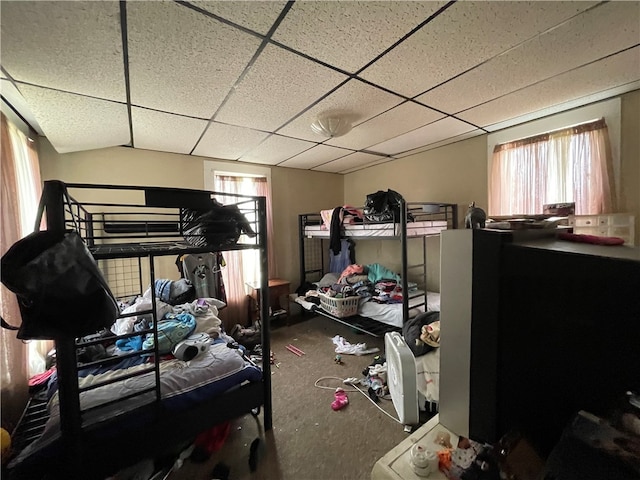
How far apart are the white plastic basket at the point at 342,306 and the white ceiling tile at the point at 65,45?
8.56 feet

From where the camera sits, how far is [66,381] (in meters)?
1.14

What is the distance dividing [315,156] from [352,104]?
1490mm

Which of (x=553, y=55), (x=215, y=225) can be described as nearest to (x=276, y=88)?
(x=215, y=225)

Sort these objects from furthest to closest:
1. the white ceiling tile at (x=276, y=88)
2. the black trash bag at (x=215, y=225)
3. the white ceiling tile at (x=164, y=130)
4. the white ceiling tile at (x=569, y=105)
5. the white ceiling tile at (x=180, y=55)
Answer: the white ceiling tile at (x=164, y=130) → the white ceiling tile at (x=569, y=105) → the black trash bag at (x=215, y=225) → the white ceiling tile at (x=276, y=88) → the white ceiling tile at (x=180, y=55)

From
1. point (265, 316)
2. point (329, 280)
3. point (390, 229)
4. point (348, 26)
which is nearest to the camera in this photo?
point (348, 26)

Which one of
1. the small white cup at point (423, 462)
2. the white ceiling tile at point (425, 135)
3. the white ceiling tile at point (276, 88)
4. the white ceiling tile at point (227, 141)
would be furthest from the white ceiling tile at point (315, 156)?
the small white cup at point (423, 462)

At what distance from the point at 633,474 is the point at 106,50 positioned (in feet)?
7.47

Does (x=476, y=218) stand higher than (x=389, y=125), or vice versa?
(x=389, y=125)

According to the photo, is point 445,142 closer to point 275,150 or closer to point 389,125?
point 389,125

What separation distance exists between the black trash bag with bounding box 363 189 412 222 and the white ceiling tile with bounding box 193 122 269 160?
1.32m

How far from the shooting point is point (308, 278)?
169 inches

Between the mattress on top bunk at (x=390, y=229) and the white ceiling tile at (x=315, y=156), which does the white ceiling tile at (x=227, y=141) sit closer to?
the white ceiling tile at (x=315, y=156)

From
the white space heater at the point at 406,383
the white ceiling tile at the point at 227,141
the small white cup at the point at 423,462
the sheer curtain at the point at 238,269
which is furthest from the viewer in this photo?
the sheer curtain at the point at 238,269

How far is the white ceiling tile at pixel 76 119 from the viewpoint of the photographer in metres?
1.64
